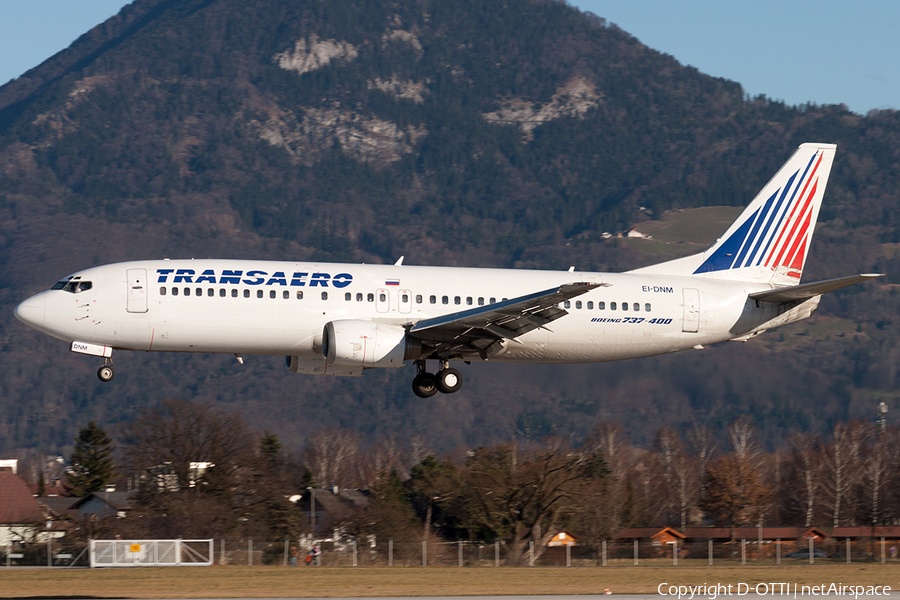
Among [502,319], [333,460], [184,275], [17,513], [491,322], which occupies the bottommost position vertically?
[333,460]

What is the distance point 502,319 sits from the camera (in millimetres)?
42156

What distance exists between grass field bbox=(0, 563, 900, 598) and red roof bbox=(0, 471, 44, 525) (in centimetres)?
2751

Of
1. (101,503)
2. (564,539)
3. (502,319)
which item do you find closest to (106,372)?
(502,319)

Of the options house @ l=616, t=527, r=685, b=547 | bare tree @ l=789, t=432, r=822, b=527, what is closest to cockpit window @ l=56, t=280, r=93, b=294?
house @ l=616, t=527, r=685, b=547

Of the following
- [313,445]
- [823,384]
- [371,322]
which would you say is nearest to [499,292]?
[371,322]

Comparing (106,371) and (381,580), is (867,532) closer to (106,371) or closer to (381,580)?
(381,580)

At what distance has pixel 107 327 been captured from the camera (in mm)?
41844

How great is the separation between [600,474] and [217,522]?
3156 cm

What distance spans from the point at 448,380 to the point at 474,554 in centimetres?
2516

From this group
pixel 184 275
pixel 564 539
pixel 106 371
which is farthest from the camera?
pixel 564 539

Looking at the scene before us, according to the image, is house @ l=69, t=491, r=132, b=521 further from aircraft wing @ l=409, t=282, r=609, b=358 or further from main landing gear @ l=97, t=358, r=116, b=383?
aircraft wing @ l=409, t=282, r=609, b=358

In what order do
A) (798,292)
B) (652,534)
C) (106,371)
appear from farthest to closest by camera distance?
1. (652,534)
2. (798,292)
3. (106,371)

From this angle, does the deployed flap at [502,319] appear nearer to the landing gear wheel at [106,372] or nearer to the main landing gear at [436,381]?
the main landing gear at [436,381]

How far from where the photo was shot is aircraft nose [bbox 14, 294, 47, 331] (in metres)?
42.0
